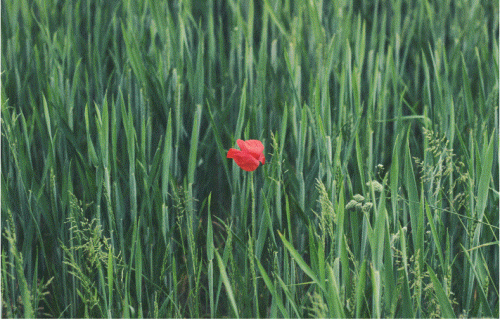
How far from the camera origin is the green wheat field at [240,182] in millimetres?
752

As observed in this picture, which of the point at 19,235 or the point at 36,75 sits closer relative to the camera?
the point at 19,235

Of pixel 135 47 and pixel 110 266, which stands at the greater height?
pixel 135 47

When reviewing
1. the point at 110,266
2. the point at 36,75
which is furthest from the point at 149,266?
the point at 36,75

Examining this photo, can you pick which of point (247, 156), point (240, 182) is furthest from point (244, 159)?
point (240, 182)

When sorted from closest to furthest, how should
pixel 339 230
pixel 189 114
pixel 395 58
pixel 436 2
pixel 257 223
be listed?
1. pixel 339 230
2. pixel 257 223
3. pixel 189 114
4. pixel 395 58
5. pixel 436 2

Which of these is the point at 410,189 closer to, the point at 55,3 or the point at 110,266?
the point at 110,266

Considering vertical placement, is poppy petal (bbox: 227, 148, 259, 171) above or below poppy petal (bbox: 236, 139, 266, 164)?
below

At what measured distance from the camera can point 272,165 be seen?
0.81 meters

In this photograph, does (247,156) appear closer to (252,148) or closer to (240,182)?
(252,148)

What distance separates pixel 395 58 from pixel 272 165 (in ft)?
2.06

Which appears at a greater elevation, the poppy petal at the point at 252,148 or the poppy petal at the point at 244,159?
the poppy petal at the point at 252,148

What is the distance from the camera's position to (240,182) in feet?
3.01

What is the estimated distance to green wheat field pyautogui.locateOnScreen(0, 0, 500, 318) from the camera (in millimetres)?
752

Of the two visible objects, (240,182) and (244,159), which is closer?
(244,159)
